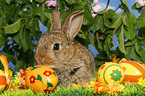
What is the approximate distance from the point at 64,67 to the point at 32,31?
3.72 ft

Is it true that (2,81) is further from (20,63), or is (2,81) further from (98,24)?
(98,24)

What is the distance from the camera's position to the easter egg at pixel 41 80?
5.97 feet

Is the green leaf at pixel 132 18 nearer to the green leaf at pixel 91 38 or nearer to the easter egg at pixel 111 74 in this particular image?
the green leaf at pixel 91 38

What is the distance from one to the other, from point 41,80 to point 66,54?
16.5 inches

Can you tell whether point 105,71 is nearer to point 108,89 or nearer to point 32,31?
point 108,89

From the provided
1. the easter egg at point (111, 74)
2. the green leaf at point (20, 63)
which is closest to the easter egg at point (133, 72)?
the easter egg at point (111, 74)

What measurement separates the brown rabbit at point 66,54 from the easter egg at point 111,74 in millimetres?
170

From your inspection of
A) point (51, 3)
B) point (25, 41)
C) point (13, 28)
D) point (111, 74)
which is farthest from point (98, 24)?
point (13, 28)

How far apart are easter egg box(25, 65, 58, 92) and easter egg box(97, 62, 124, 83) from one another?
0.65 meters

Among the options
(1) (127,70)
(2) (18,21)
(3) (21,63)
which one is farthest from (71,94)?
(3) (21,63)

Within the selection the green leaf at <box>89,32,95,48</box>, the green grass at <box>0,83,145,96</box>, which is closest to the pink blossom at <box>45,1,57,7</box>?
the green leaf at <box>89,32,95,48</box>

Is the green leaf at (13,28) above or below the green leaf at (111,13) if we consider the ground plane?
below

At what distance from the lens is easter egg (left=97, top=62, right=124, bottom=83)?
218cm

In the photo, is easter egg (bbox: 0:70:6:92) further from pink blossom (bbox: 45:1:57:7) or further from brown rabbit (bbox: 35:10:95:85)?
pink blossom (bbox: 45:1:57:7)
